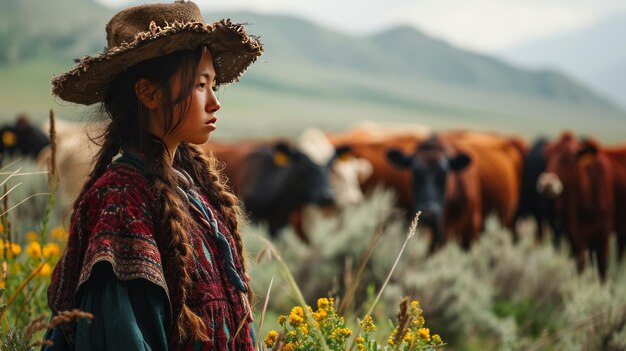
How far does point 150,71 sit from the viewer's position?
206cm

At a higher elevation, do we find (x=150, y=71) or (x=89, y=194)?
(x=150, y=71)

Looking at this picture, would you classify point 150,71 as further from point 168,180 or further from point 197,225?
point 197,225

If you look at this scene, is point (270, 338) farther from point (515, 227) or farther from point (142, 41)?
point (515, 227)

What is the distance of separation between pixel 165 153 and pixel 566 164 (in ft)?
25.1

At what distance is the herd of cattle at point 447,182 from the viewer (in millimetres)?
8438

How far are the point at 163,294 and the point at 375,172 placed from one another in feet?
27.4

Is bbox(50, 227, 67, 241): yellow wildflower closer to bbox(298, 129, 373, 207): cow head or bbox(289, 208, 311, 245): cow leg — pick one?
bbox(289, 208, 311, 245): cow leg

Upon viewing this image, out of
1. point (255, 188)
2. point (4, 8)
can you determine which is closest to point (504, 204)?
point (255, 188)

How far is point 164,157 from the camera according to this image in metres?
2.08

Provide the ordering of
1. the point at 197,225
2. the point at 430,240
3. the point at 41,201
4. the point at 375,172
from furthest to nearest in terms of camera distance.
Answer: the point at 375,172 → the point at 430,240 → the point at 41,201 → the point at 197,225

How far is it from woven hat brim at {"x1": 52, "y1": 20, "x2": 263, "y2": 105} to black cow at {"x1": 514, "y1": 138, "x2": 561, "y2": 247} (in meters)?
8.59

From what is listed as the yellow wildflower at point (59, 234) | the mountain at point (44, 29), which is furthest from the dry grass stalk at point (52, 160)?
the mountain at point (44, 29)

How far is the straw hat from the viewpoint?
1938 mm

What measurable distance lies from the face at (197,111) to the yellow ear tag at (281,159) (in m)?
7.30
